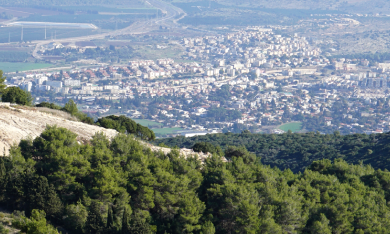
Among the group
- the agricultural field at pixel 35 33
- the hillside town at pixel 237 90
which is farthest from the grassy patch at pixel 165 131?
the agricultural field at pixel 35 33

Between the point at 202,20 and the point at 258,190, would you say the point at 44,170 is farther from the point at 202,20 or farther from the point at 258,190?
the point at 202,20

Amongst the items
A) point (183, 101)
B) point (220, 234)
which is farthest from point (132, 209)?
point (183, 101)

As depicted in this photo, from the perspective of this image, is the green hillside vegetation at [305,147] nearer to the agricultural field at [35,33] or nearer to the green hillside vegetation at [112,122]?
the green hillside vegetation at [112,122]

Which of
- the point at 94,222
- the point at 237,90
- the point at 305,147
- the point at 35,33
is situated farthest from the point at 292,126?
the point at 35,33

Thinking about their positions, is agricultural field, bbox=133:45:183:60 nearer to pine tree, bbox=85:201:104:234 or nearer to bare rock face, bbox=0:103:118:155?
bare rock face, bbox=0:103:118:155

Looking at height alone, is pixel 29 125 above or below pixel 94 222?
above

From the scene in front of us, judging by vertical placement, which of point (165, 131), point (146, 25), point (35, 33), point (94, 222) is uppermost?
point (94, 222)

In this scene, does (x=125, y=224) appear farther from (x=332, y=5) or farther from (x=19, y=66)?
(x=332, y=5)
